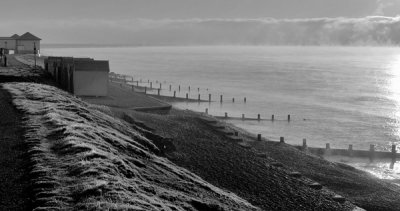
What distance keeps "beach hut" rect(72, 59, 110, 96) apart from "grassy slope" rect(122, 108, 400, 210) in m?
9.20

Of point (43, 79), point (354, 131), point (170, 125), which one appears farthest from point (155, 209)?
point (354, 131)

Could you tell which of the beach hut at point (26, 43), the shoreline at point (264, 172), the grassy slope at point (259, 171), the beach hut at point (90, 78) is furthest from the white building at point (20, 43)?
the shoreline at point (264, 172)

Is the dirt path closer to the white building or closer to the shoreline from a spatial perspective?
the shoreline

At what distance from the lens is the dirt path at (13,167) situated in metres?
11.0

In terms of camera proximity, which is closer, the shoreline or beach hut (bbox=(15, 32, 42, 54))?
the shoreline

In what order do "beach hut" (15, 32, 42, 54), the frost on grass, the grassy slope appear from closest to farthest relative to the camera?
the frost on grass, the grassy slope, "beach hut" (15, 32, 42, 54)

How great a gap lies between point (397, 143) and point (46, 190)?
40.8 metres

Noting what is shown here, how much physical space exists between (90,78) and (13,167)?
1029 inches

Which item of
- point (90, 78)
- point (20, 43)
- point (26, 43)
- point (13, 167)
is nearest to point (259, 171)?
point (13, 167)

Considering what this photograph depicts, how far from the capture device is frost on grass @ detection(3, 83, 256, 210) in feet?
38.2

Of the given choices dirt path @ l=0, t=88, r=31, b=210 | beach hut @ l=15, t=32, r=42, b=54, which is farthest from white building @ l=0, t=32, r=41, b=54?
dirt path @ l=0, t=88, r=31, b=210

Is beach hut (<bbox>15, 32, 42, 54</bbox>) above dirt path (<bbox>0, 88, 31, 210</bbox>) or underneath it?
above

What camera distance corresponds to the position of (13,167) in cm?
1325

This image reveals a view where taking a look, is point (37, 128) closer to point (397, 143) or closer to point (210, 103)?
point (397, 143)
